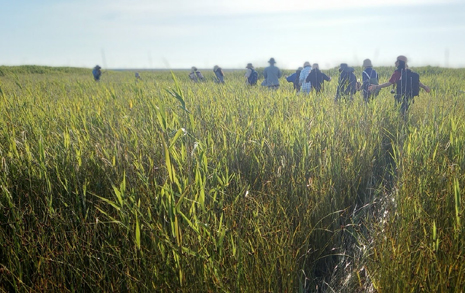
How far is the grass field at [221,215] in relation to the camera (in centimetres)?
169

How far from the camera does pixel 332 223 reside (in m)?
2.54

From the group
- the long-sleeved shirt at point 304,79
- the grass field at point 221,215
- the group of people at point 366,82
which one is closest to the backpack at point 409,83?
the group of people at point 366,82

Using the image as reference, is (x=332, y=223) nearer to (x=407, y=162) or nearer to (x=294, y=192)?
(x=294, y=192)

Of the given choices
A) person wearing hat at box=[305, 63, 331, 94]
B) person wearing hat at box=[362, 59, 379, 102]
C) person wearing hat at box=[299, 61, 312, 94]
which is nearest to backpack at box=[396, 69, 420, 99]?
person wearing hat at box=[362, 59, 379, 102]

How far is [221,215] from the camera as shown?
1.78 m

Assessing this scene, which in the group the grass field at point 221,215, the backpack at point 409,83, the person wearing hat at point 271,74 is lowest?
the grass field at point 221,215

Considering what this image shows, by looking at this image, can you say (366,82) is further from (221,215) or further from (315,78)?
(221,215)

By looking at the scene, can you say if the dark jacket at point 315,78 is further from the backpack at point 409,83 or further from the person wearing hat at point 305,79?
the backpack at point 409,83

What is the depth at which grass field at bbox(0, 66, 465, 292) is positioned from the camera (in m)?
1.69

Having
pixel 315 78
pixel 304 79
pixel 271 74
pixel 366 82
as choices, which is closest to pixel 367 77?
pixel 366 82

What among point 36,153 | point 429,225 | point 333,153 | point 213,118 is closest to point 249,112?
point 213,118

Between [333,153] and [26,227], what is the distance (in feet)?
6.82

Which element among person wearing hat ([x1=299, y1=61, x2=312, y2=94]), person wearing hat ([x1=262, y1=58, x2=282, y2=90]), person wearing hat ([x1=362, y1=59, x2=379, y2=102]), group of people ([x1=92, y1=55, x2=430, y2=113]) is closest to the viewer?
group of people ([x1=92, y1=55, x2=430, y2=113])

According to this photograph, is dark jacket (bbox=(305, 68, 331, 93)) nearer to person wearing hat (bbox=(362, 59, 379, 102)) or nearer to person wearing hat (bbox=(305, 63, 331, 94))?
person wearing hat (bbox=(305, 63, 331, 94))
